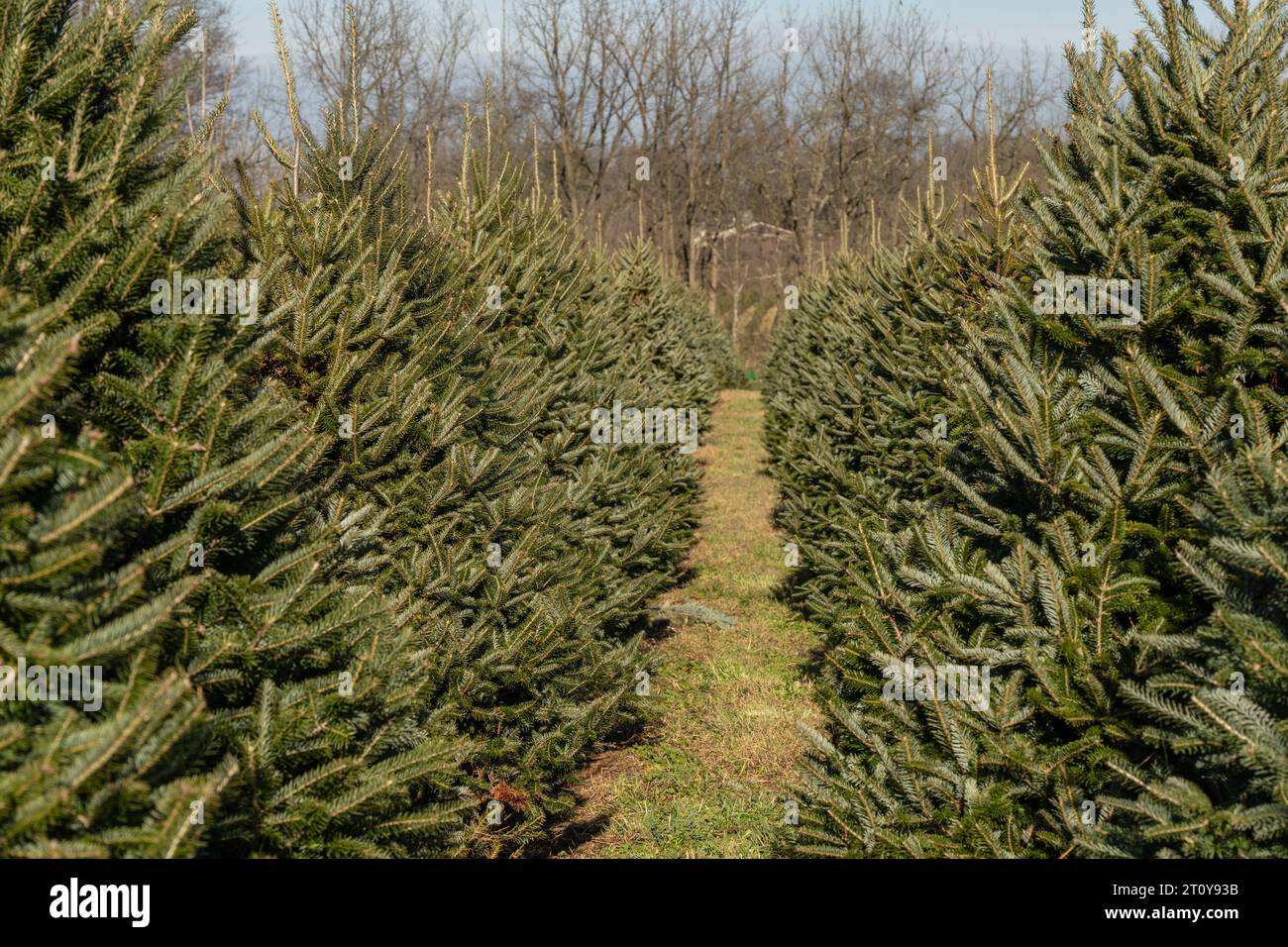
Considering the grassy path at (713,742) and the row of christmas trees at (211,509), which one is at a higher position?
the row of christmas trees at (211,509)

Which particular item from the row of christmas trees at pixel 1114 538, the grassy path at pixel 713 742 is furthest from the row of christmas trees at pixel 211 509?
the row of christmas trees at pixel 1114 538

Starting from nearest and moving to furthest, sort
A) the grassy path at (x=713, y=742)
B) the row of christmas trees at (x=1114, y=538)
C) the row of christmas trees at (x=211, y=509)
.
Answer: the row of christmas trees at (x=211, y=509), the row of christmas trees at (x=1114, y=538), the grassy path at (x=713, y=742)

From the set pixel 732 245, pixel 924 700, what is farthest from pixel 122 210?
pixel 732 245

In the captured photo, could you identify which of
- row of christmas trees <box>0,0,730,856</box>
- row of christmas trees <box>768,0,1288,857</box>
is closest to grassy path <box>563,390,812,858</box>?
row of christmas trees <box>768,0,1288,857</box>

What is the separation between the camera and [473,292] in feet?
20.7

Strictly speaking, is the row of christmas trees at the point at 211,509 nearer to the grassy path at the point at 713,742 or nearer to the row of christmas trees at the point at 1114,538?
the grassy path at the point at 713,742

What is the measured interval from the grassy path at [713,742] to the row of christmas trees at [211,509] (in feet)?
4.37

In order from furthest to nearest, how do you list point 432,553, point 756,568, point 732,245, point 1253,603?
point 732,245, point 756,568, point 432,553, point 1253,603

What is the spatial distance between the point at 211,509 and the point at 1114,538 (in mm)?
2717

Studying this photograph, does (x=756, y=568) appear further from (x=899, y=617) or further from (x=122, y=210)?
(x=122, y=210)

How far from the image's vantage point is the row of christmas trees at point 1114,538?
7.73 feet

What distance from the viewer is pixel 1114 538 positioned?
9.28ft

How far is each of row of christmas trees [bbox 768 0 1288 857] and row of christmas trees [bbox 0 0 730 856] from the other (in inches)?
63.8

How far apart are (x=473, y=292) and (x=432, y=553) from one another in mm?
2525
